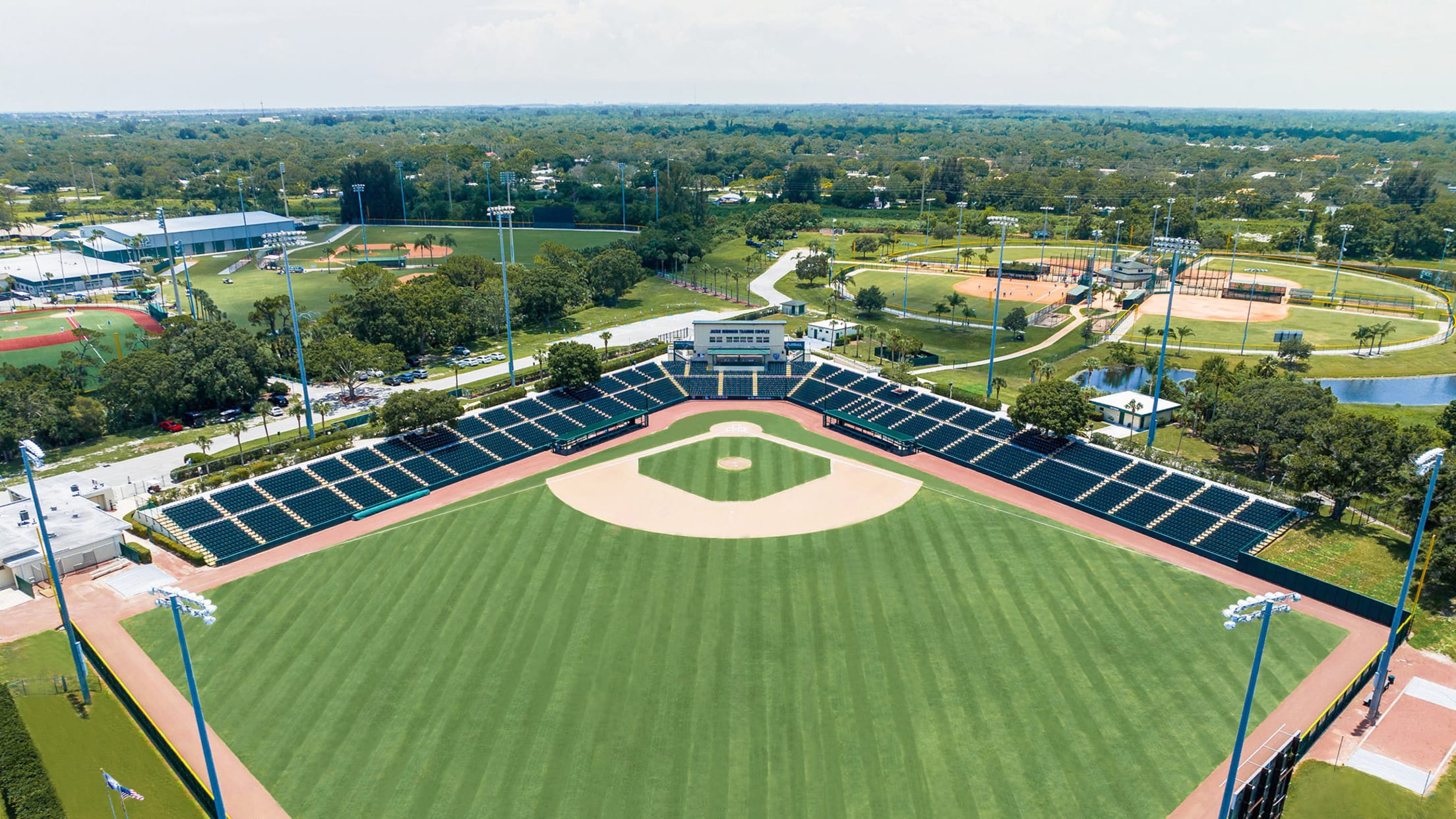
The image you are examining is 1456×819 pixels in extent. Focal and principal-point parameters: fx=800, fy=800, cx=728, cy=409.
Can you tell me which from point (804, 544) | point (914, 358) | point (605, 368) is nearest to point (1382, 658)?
point (804, 544)

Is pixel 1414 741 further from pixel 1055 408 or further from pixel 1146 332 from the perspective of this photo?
pixel 1146 332

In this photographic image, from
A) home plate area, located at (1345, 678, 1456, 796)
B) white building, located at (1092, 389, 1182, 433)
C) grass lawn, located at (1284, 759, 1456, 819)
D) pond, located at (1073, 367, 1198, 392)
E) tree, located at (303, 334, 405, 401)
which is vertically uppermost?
tree, located at (303, 334, 405, 401)

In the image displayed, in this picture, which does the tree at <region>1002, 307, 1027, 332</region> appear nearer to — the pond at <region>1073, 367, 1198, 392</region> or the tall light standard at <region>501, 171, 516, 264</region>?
the pond at <region>1073, 367, 1198, 392</region>

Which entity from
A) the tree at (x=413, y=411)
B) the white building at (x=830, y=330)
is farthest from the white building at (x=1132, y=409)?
the tree at (x=413, y=411)

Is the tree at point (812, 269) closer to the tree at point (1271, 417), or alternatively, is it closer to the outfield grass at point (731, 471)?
the outfield grass at point (731, 471)

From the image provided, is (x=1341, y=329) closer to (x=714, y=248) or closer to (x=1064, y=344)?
(x=1064, y=344)

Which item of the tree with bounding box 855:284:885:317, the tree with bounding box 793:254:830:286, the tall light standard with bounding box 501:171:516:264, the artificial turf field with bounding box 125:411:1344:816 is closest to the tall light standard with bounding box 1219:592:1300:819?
Answer: the artificial turf field with bounding box 125:411:1344:816

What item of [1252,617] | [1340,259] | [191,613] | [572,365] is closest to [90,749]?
[191,613]
